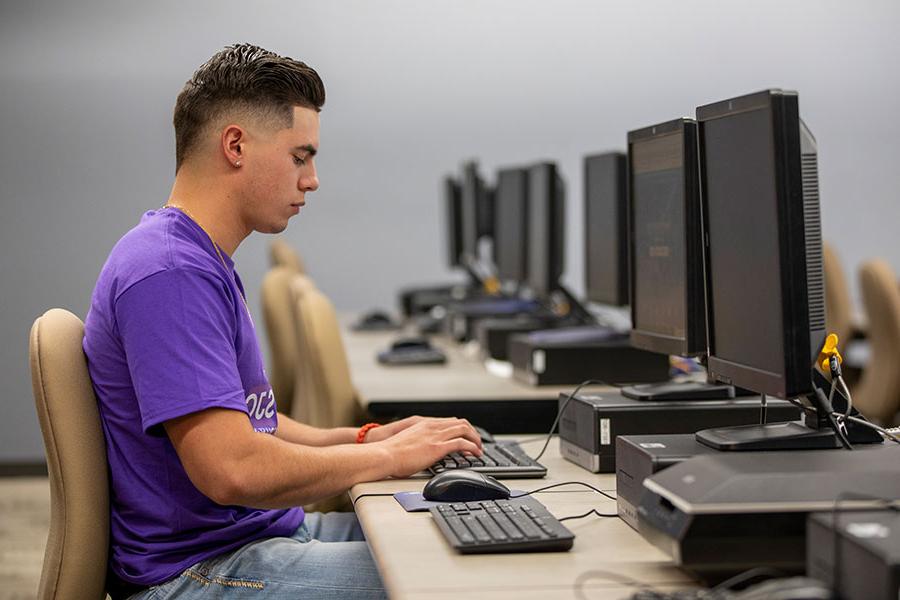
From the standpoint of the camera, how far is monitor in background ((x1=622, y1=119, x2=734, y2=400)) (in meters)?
1.94

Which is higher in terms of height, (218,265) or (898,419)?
(218,265)

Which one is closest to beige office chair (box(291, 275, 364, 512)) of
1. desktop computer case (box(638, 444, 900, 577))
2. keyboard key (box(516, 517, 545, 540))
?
keyboard key (box(516, 517, 545, 540))

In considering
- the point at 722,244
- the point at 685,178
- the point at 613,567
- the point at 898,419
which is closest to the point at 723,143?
the point at 722,244

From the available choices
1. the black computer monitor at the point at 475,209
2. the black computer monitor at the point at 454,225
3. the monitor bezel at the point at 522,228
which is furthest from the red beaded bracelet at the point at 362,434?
the black computer monitor at the point at 454,225

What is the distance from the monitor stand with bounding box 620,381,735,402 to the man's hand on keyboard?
339mm

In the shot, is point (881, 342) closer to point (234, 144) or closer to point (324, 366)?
point (324, 366)

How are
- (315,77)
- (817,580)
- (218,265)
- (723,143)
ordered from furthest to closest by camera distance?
(315,77)
(218,265)
(723,143)
(817,580)

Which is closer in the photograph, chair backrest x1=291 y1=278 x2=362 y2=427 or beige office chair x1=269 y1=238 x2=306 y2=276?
chair backrest x1=291 y1=278 x2=362 y2=427

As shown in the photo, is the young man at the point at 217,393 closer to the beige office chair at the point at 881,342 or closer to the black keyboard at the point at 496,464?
the black keyboard at the point at 496,464

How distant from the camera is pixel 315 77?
2.00m

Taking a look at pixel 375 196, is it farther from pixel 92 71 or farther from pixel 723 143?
pixel 723 143

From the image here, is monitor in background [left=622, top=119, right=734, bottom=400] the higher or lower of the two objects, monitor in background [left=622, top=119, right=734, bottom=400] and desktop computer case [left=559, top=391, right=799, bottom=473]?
the higher

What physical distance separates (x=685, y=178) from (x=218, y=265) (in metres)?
0.82

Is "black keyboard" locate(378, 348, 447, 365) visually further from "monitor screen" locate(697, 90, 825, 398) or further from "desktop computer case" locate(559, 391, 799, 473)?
"monitor screen" locate(697, 90, 825, 398)
